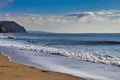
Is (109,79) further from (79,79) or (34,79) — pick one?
(34,79)

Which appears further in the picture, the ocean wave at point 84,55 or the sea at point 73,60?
the ocean wave at point 84,55

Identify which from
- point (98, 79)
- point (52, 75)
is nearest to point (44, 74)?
point (52, 75)

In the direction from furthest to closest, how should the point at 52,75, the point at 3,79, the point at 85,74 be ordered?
the point at 85,74 < the point at 52,75 < the point at 3,79

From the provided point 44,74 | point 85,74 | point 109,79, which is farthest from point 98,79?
point 44,74

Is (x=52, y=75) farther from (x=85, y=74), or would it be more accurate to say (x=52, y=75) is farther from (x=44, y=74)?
(x=85, y=74)

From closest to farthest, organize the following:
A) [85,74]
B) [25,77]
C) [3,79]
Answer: [3,79] → [25,77] → [85,74]

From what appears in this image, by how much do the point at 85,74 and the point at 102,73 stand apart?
0.86 metres

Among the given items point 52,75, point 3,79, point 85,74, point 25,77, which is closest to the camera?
point 3,79

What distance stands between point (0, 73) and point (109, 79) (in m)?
4.29

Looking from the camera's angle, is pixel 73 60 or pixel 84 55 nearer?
pixel 73 60

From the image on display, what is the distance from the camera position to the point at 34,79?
1143 centimetres

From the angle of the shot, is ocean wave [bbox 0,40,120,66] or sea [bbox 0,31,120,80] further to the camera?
ocean wave [bbox 0,40,120,66]

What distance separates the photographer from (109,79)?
39.9 feet

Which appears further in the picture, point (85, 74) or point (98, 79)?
point (85, 74)
